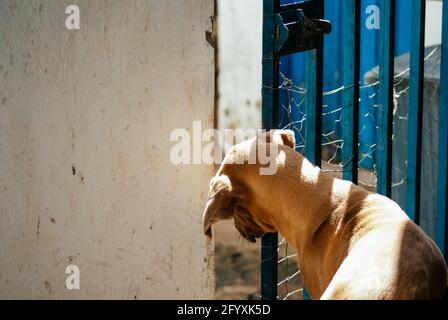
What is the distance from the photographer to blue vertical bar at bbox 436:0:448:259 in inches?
159

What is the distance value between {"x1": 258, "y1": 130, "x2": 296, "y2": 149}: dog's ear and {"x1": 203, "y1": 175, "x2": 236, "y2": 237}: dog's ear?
0.84ft

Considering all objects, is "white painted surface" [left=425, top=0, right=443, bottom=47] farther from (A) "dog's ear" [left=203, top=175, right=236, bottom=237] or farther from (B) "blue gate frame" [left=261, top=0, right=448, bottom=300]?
(A) "dog's ear" [left=203, top=175, right=236, bottom=237]

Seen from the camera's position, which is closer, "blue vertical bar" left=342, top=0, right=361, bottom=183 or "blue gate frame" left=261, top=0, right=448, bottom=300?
"blue gate frame" left=261, top=0, right=448, bottom=300

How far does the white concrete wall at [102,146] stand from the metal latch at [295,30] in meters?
0.54

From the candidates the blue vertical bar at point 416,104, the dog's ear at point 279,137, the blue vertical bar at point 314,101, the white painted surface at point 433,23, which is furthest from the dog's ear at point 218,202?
the white painted surface at point 433,23

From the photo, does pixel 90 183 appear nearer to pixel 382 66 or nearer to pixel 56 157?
pixel 56 157

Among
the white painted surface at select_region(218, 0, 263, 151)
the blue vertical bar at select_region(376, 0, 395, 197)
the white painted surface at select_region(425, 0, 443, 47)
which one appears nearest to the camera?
the blue vertical bar at select_region(376, 0, 395, 197)

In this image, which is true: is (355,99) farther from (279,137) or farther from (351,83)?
(279,137)

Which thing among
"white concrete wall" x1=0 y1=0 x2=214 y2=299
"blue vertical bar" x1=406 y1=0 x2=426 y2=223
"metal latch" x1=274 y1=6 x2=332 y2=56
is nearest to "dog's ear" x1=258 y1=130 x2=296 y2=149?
"metal latch" x1=274 y1=6 x2=332 y2=56

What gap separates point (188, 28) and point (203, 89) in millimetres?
321

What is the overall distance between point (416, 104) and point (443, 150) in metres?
0.32

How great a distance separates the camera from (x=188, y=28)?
12.8 feet

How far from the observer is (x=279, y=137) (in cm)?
342
